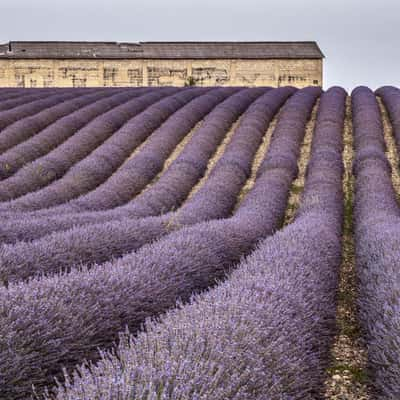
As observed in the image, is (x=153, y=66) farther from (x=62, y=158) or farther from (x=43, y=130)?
(x=62, y=158)

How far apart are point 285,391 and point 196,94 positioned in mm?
18133

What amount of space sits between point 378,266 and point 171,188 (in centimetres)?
551

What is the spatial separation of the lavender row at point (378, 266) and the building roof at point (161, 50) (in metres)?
23.8

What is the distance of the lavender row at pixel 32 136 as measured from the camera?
1157cm

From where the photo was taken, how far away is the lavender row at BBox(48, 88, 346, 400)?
233 cm

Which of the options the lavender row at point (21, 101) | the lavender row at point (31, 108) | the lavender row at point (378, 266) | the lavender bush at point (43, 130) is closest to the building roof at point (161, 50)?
the lavender row at point (21, 101)

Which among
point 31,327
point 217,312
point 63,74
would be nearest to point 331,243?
point 217,312

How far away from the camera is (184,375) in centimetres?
231

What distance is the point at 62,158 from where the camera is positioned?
11.8m

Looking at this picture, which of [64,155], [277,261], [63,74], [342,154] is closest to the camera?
[277,261]

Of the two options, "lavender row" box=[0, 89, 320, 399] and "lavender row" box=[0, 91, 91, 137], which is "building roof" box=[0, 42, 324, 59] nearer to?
"lavender row" box=[0, 91, 91, 137]

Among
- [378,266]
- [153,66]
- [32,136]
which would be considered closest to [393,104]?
[32,136]

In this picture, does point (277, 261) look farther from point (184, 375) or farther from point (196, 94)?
point (196, 94)

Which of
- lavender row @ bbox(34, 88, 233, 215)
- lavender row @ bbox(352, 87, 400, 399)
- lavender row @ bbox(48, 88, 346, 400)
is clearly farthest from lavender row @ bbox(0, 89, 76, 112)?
lavender row @ bbox(48, 88, 346, 400)
